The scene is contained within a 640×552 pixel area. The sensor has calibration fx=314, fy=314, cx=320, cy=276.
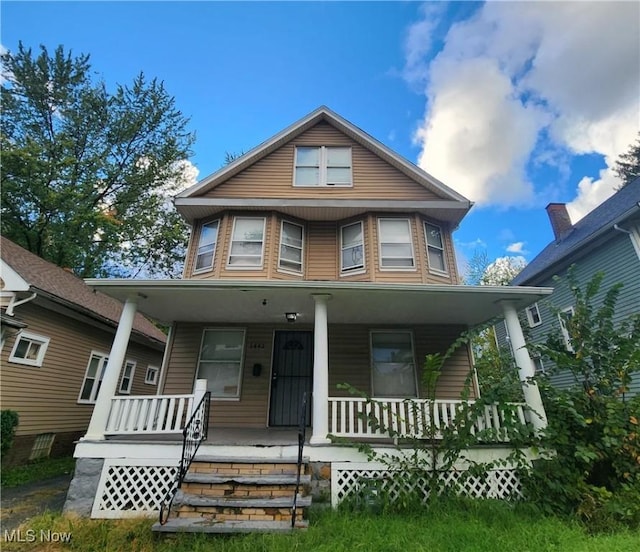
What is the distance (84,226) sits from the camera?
1451 cm

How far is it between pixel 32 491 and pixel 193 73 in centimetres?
1434

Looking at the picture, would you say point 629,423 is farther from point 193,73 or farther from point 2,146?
point 2,146

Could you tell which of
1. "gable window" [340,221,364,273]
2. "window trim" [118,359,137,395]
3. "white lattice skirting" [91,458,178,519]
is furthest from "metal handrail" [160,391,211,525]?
"window trim" [118,359,137,395]

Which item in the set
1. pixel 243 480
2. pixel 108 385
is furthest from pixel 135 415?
pixel 243 480

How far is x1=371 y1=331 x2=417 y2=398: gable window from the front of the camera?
706 centimetres

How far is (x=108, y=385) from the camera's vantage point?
16.5 ft

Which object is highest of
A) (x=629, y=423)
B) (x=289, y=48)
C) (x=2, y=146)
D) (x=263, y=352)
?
(x=289, y=48)

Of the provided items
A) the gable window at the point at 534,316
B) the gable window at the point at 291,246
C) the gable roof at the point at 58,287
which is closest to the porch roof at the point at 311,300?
the gable window at the point at 291,246

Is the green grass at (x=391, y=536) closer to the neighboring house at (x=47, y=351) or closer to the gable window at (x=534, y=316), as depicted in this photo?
the neighboring house at (x=47, y=351)

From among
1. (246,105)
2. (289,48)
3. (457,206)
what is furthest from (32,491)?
(289,48)

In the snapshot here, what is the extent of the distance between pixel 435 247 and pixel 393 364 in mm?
3280

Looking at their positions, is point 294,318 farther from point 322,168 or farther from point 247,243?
point 322,168

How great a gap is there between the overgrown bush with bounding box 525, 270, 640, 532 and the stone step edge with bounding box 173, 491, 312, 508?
328 centimetres

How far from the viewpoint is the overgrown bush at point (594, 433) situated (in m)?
4.04
